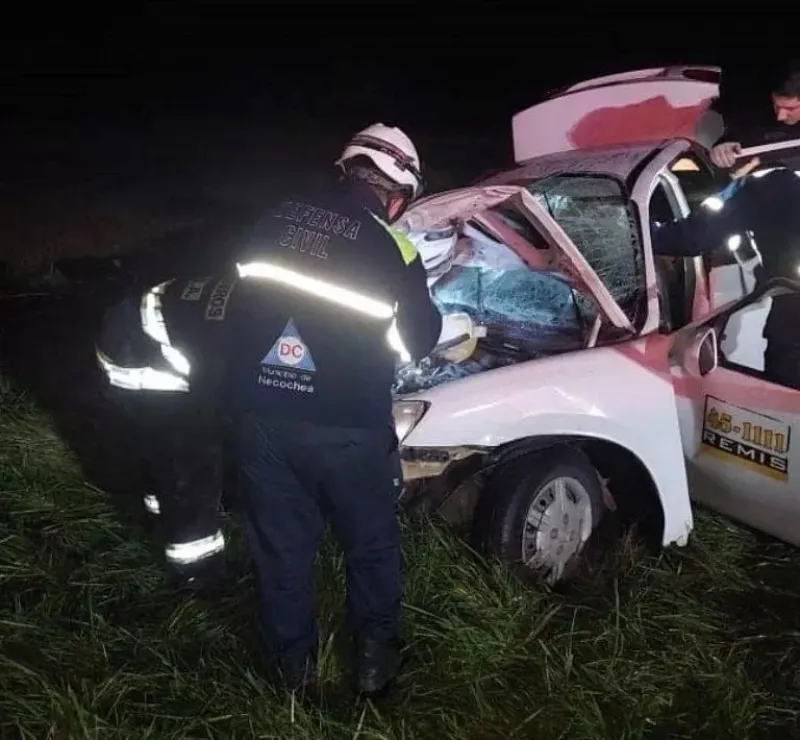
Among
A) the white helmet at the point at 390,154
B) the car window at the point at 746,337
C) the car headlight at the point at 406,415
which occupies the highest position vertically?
the white helmet at the point at 390,154

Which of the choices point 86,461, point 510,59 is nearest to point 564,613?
point 86,461

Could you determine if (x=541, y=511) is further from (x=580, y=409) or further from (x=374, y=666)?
(x=374, y=666)

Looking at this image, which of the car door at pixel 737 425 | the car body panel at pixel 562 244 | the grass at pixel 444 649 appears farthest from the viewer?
the car body panel at pixel 562 244

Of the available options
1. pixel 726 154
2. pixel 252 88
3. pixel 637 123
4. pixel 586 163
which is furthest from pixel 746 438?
pixel 252 88

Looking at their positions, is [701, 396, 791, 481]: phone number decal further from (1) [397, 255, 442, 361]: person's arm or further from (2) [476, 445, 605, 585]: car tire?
(1) [397, 255, 442, 361]: person's arm

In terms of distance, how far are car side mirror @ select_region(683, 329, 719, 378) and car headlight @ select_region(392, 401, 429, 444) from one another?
1.03 meters

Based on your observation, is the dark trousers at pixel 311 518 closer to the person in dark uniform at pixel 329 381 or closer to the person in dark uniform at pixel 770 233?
the person in dark uniform at pixel 329 381

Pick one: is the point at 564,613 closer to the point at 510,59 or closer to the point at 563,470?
the point at 563,470

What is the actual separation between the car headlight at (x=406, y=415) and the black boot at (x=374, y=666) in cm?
69

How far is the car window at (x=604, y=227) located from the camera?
13.8 feet

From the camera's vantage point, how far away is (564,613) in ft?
12.5

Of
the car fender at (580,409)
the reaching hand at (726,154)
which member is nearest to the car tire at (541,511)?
the car fender at (580,409)

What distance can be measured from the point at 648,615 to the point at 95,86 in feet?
46.6

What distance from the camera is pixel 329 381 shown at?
10.1ft
